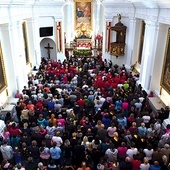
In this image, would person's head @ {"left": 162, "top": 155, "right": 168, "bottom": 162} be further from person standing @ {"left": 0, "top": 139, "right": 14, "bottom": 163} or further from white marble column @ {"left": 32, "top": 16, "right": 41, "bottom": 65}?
white marble column @ {"left": 32, "top": 16, "right": 41, "bottom": 65}

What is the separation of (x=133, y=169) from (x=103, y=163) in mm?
874

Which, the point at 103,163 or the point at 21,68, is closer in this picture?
the point at 103,163

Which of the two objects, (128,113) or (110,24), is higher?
(110,24)

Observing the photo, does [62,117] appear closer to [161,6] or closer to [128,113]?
[128,113]

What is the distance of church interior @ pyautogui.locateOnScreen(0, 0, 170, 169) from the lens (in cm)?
1087

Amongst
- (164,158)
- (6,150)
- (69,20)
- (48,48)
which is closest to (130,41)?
(48,48)

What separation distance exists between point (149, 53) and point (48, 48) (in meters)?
9.64

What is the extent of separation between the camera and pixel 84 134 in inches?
310

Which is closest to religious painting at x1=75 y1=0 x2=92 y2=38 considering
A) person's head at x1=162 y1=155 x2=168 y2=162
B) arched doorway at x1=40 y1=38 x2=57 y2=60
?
arched doorway at x1=40 y1=38 x2=57 y2=60

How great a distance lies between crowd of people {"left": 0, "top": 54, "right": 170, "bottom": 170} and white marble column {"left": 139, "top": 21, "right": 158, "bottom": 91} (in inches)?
47.9

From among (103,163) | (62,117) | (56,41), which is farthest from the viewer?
(56,41)

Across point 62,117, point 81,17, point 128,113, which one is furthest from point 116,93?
point 81,17

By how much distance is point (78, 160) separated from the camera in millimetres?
7289

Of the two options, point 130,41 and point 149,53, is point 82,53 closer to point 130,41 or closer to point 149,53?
point 130,41
